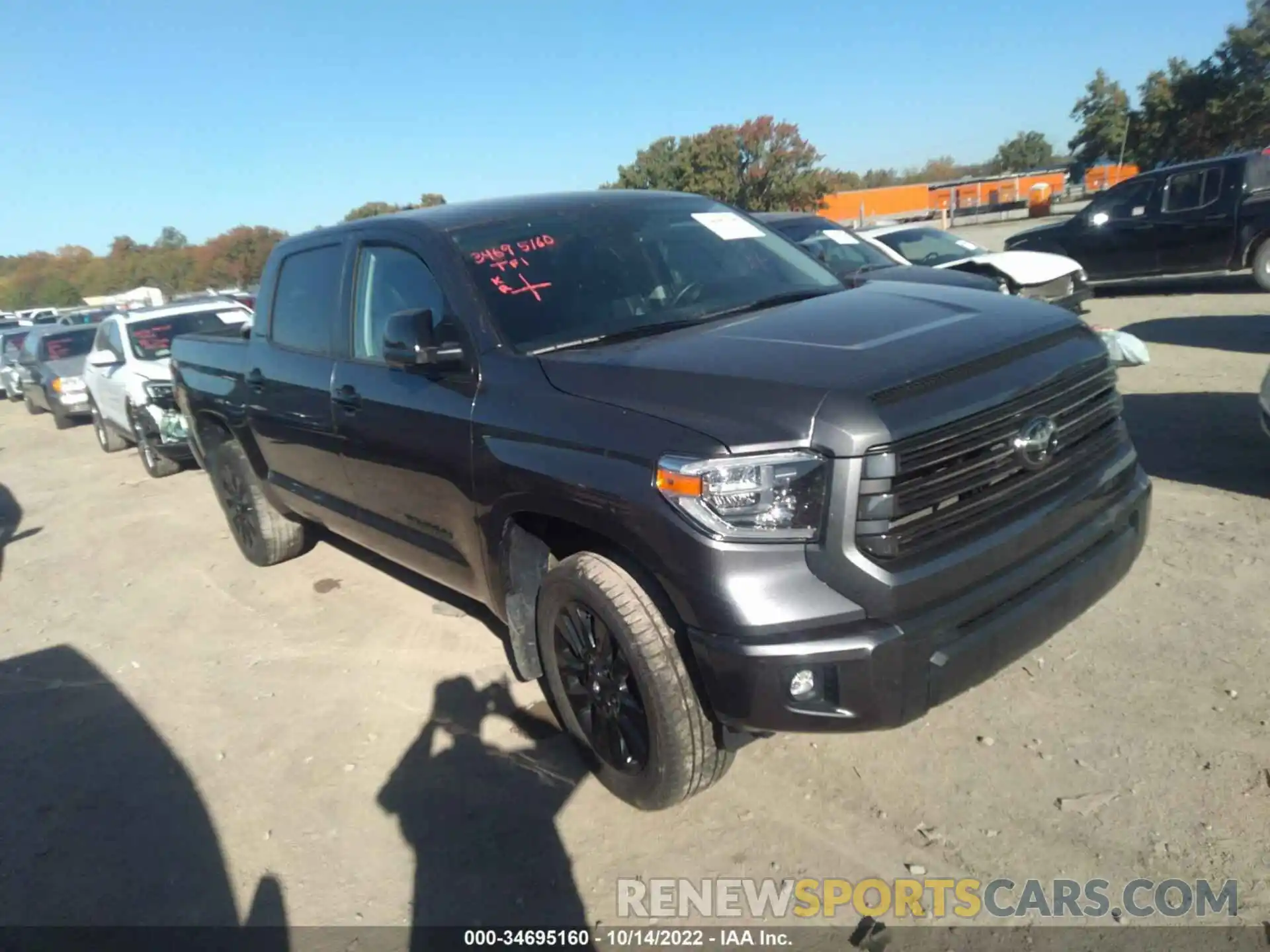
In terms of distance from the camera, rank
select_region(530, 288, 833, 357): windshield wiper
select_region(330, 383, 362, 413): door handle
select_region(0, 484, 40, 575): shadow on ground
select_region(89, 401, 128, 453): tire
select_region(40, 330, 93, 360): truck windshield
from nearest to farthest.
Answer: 1. select_region(530, 288, 833, 357): windshield wiper
2. select_region(330, 383, 362, 413): door handle
3. select_region(0, 484, 40, 575): shadow on ground
4. select_region(89, 401, 128, 453): tire
5. select_region(40, 330, 93, 360): truck windshield

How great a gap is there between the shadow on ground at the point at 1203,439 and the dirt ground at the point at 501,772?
66 millimetres

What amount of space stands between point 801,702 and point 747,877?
2.09 ft

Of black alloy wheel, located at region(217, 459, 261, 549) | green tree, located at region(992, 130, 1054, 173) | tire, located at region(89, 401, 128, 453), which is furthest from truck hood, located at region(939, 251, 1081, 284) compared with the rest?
green tree, located at region(992, 130, 1054, 173)

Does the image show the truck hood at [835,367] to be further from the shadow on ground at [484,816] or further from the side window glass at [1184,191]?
the side window glass at [1184,191]

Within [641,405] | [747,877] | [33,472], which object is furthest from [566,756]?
[33,472]

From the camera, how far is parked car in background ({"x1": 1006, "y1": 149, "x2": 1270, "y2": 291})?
11664 millimetres

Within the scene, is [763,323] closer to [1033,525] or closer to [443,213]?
[1033,525]

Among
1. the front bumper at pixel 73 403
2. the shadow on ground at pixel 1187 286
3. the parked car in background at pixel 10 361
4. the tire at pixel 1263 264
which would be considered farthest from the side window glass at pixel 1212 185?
the parked car in background at pixel 10 361

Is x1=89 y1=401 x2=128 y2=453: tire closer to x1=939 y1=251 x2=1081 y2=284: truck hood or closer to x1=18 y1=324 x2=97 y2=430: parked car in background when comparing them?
x1=18 y1=324 x2=97 y2=430: parked car in background

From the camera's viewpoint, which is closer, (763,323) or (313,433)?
(763,323)

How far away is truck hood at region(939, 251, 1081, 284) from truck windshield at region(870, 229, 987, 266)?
0.99 feet

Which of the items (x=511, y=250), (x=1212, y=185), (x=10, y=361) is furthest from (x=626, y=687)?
(x=10, y=361)

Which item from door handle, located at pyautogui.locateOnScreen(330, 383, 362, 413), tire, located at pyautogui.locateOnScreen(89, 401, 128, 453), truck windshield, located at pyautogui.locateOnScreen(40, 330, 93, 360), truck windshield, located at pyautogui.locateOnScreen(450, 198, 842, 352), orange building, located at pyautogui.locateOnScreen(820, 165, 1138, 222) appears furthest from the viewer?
orange building, located at pyautogui.locateOnScreen(820, 165, 1138, 222)

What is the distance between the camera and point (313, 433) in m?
4.44
